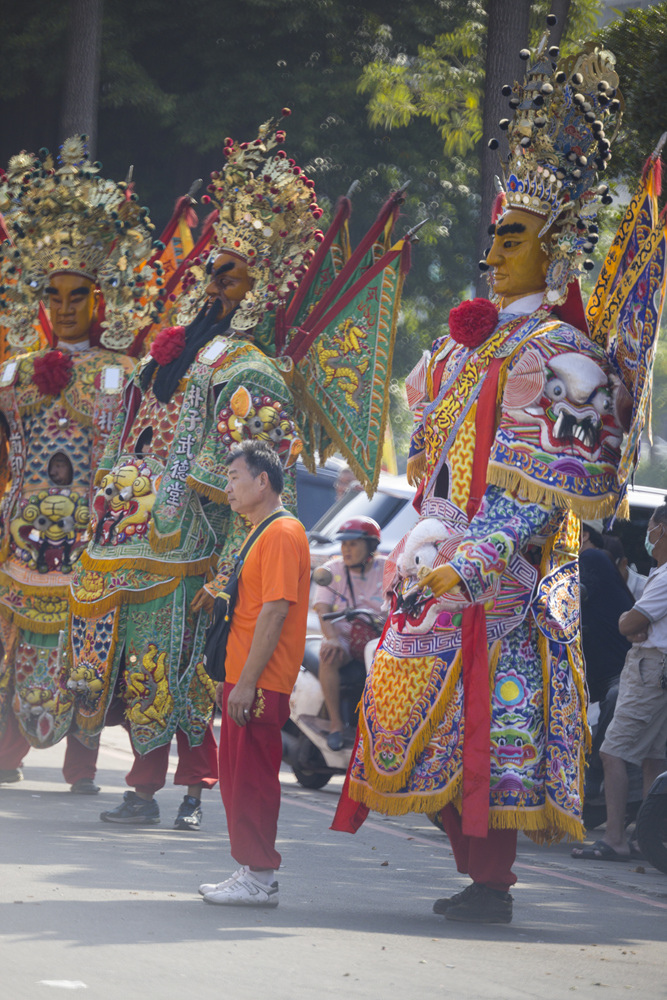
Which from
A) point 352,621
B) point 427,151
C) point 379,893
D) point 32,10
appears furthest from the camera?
point 427,151

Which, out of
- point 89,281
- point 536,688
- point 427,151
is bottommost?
point 536,688

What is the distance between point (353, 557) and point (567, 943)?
435 cm

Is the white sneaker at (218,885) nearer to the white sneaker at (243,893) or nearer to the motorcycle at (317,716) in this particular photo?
the white sneaker at (243,893)

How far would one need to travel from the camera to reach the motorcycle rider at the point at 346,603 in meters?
8.75

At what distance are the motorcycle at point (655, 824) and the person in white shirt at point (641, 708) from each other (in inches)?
24.9

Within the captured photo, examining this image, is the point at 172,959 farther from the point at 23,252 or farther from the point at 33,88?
the point at 33,88

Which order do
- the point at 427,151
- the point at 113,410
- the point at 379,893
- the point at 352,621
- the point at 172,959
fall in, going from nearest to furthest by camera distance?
the point at 172,959 → the point at 379,893 → the point at 113,410 → the point at 352,621 → the point at 427,151

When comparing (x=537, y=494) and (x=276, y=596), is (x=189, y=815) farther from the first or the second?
(x=537, y=494)

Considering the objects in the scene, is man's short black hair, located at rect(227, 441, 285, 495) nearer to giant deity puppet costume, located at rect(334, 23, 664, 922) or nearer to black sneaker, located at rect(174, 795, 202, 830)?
giant deity puppet costume, located at rect(334, 23, 664, 922)

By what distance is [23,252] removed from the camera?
7820mm

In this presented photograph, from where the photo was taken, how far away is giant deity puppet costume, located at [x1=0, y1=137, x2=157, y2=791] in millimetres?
7598

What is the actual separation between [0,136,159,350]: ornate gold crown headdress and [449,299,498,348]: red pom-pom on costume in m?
2.86

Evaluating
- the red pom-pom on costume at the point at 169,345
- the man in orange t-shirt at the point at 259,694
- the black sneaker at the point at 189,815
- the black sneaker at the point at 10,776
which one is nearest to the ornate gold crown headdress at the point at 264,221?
the red pom-pom on costume at the point at 169,345

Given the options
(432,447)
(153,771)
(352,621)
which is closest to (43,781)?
(153,771)
